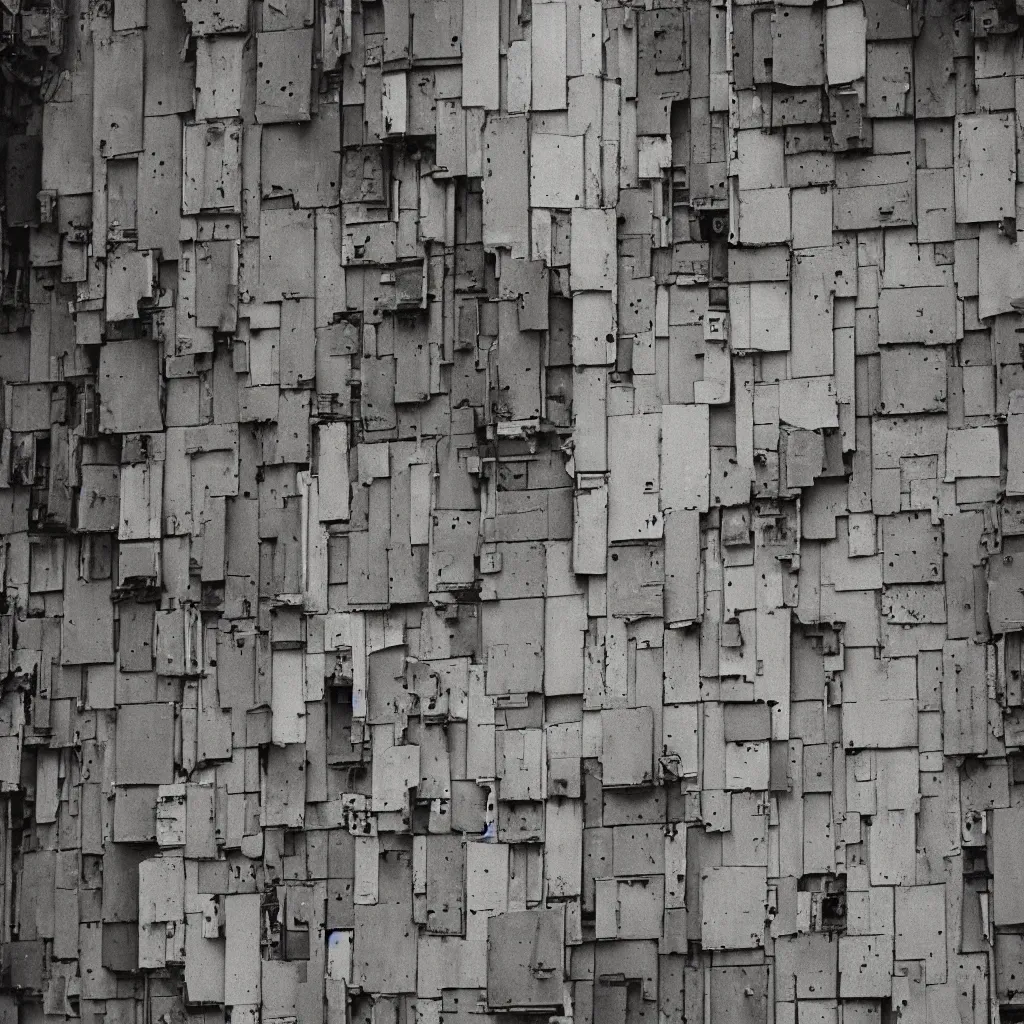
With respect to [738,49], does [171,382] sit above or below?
below

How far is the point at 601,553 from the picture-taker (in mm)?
25938

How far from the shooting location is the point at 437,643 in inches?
1037

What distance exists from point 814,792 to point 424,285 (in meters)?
7.17

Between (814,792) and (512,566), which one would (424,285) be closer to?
(512,566)

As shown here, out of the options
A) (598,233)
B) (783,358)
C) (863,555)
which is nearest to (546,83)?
(598,233)

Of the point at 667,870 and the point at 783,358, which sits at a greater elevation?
the point at 783,358

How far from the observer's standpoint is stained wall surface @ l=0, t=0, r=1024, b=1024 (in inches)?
995

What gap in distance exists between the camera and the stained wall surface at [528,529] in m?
25.3

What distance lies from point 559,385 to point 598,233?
1.75 m

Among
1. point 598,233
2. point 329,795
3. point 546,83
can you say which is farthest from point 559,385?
point 329,795

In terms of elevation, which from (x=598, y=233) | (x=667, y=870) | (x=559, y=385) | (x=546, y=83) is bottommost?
(x=667, y=870)

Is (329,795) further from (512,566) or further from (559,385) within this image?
(559,385)

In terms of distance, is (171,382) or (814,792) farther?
(171,382)

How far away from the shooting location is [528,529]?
26.2 metres
